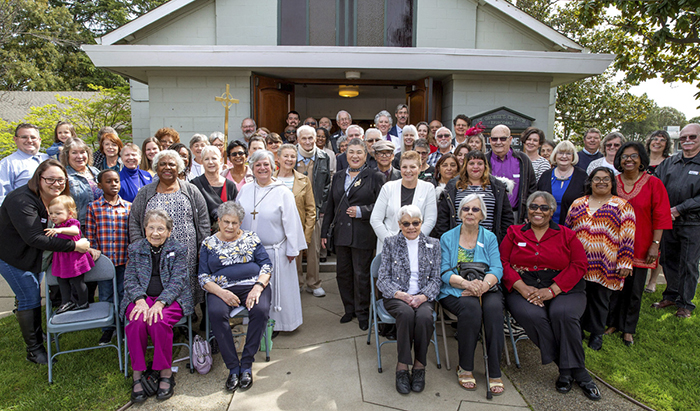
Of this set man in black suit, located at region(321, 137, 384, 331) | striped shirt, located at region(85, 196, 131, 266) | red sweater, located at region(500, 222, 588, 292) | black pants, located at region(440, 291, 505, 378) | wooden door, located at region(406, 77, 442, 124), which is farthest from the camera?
wooden door, located at region(406, 77, 442, 124)

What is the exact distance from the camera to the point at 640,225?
405 cm

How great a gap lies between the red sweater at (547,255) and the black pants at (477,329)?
Result: 401mm

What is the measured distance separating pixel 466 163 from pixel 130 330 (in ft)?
10.8

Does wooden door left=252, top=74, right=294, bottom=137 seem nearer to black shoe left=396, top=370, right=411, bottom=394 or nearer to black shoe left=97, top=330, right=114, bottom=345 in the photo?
black shoe left=97, top=330, right=114, bottom=345

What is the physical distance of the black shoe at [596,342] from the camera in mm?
3922

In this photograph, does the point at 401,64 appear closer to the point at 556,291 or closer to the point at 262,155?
the point at 262,155

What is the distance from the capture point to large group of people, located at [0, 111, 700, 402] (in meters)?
3.34

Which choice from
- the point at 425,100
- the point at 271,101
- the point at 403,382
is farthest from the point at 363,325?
the point at 271,101

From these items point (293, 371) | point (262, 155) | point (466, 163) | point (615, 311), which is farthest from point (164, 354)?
point (615, 311)

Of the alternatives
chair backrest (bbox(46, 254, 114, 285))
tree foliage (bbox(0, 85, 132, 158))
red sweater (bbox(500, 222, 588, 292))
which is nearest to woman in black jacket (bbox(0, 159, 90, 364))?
chair backrest (bbox(46, 254, 114, 285))

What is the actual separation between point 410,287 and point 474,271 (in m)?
0.57

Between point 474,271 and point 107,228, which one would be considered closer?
point 474,271

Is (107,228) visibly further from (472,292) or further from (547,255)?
(547,255)

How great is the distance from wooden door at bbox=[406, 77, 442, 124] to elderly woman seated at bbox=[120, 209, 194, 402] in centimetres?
608
